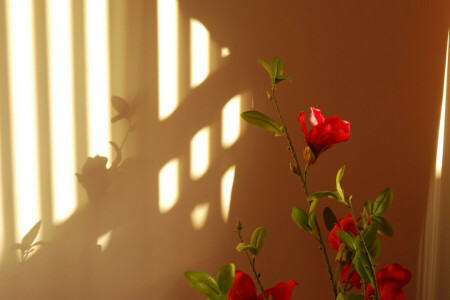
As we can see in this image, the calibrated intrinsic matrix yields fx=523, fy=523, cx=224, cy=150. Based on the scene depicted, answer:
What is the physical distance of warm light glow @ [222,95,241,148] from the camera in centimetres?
129

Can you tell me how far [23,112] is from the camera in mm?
1113

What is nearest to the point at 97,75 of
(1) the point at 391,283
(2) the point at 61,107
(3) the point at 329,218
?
(2) the point at 61,107

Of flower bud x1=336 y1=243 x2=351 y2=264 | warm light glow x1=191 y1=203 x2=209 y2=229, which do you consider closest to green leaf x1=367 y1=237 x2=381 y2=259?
flower bud x1=336 y1=243 x2=351 y2=264

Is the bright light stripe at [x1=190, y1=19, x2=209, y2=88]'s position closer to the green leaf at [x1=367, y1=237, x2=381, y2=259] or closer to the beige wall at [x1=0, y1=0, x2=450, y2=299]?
the beige wall at [x1=0, y1=0, x2=450, y2=299]

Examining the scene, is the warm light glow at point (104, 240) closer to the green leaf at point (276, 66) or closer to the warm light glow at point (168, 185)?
the warm light glow at point (168, 185)

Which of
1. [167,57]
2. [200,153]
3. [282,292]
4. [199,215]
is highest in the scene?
[167,57]

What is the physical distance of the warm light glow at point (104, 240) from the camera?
1.21 meters

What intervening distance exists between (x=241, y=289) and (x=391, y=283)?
28cm

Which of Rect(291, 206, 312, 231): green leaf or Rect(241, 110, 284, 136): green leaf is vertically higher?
Rect(241, 110, 284, 136): green leaf

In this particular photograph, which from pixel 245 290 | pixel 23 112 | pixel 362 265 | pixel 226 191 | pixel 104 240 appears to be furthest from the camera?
pixel 226 191

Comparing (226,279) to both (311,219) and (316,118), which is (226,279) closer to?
(311,219)

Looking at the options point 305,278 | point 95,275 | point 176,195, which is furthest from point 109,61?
point 305,278

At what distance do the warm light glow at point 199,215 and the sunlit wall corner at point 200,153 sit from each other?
0.25 ft

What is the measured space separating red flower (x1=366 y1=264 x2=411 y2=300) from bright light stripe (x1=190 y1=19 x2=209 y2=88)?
0.60 m
